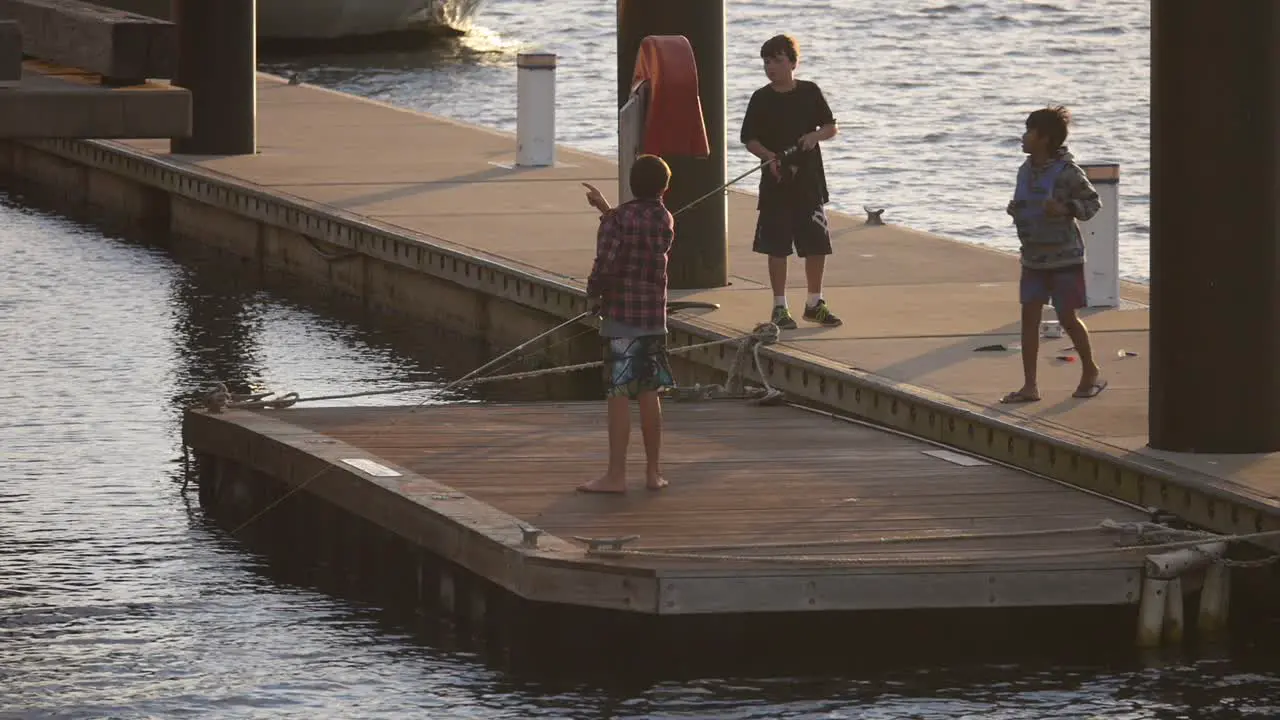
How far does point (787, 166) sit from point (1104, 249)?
2261 millimetres

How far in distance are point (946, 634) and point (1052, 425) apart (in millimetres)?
2016

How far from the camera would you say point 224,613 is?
40.7ft

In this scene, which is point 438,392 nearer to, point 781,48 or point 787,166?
point 787,166

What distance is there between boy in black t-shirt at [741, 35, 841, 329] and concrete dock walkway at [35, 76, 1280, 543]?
1.40 feet

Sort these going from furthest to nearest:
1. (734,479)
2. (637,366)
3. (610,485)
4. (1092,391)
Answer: (1092,391)
(734,479)
(610,485)
(637,366)

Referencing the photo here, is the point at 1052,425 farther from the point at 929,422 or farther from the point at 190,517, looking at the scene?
the point at 190,517

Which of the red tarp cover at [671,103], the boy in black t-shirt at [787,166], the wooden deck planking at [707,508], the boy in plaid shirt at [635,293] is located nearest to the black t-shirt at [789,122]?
the boy in black t-shirt at [787,166]

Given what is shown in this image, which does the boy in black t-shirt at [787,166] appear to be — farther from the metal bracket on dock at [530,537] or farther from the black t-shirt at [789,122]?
the metal bracket on dock at [530,537]

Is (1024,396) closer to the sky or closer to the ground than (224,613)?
closer to the sky

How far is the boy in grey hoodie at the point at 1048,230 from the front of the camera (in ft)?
45.3

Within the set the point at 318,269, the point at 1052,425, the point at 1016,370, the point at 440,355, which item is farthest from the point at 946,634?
the point at 318,269

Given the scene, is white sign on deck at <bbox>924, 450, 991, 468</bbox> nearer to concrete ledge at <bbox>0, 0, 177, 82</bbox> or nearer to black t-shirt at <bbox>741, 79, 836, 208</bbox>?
black t-shirt at <bbox>741, 79, 836, 208</bbox>

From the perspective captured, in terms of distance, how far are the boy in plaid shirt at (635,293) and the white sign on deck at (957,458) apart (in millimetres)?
1598

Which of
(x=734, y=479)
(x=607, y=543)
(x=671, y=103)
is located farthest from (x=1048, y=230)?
(x=607, y=543)
